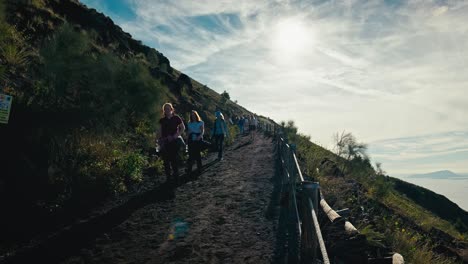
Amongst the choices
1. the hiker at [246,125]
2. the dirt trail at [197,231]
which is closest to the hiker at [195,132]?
the dirt trail at [197,231]

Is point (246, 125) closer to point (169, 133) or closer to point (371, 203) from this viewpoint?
point (371, 203)

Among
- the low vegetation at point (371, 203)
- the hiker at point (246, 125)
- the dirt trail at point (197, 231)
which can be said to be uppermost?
the hiker at point (246, 125)

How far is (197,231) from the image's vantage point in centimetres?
605

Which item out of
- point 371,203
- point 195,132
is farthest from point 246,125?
point 195,132

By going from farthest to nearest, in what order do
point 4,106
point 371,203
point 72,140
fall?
point 371,203 → point 72,140 → point 4,106

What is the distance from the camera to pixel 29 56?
40.7ft

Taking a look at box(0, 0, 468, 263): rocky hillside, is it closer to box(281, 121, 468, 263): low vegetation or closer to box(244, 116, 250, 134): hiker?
box(281, 121, 468, 263): low vegetation

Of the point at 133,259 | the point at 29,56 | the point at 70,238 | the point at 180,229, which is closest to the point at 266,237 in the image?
the point at 180,229

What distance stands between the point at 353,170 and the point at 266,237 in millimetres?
15707

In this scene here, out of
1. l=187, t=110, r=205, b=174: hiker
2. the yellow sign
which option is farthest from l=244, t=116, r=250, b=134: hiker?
the yellow sign

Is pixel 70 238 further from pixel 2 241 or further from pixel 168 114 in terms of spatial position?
pixel 168 114

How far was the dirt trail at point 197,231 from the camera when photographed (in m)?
4.93

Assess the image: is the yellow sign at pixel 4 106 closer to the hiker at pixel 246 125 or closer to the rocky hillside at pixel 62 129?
the rocky hillside at pixel 62 129

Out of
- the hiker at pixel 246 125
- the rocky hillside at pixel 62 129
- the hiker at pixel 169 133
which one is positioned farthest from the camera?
the hiker at pixel 246 125
